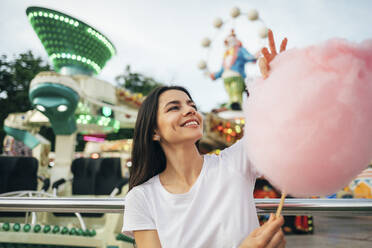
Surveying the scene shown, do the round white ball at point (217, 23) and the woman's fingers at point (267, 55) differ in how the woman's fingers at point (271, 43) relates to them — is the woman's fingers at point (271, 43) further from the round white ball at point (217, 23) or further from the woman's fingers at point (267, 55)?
the round white ball at point (217, 23)

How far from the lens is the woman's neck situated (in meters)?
1.14

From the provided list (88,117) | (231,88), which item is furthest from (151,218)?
(231,88)

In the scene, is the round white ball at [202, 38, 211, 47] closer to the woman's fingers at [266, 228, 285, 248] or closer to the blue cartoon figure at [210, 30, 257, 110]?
Result: the blue cartoon figure at [210, 30, 257, 110]

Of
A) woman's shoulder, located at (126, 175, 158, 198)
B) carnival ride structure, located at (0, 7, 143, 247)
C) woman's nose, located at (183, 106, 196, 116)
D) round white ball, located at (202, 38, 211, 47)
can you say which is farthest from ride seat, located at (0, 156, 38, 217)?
round white ball, located at (202, 38, 211, 47)

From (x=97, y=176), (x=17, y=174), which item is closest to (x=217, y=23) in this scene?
(x=97, y=176)

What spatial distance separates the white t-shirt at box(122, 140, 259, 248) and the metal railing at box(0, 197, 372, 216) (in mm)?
64

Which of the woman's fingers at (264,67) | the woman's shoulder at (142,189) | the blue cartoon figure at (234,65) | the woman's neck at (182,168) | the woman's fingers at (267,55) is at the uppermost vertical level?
the blue cartoon figure at (234,65)

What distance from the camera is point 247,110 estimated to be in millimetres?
898

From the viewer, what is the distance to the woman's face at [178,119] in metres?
1.12

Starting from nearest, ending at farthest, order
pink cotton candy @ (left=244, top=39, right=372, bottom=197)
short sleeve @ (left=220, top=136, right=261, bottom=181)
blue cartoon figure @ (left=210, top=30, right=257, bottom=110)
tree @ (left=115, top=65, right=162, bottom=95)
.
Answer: pink cotton candy @ (left=244, top=39, right=372, bottom=197), short sleeve @ (left=220, top=136, right=261, bottom=181), blue cartoon figure @ (left=210, top=30, right=257, bottom=110), tree @ (left=115, top=65, right=162, bottom=95)

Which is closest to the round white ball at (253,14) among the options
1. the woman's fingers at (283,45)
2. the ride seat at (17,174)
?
the ride seat at (17,174)

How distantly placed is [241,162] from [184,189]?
22 cm

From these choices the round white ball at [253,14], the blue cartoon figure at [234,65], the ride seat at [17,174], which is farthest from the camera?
the round white ball at [253,14]

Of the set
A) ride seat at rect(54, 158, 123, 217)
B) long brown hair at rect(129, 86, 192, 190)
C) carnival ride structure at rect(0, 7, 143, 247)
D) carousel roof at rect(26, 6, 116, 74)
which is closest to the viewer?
long brown hair at rect(129, 86, 192, 190)
